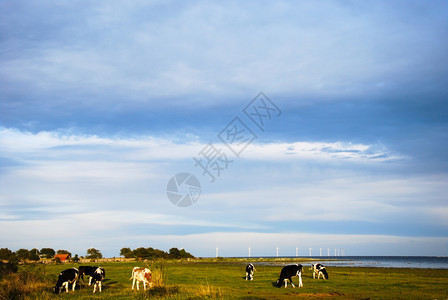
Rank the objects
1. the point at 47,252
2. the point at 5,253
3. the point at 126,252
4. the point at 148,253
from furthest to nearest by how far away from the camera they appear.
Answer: the point at 126,252 < the point at 47,252 < the point at 148,253 < the point at 5,253

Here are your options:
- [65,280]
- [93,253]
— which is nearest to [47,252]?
[93,253]

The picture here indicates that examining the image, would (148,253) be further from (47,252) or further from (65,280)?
(65,280)

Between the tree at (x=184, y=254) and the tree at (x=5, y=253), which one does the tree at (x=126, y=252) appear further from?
the tree at (x=5, y=253)

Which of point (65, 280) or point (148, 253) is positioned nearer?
point (65, 280)

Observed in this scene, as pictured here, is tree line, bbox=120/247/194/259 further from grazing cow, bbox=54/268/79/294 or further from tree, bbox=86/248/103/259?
grazing cow, bbox=54/268/79/294

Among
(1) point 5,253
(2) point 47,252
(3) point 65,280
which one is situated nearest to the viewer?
(3) point 65,280

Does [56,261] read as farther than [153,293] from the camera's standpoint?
Yes

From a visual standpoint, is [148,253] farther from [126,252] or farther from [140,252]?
[126,252]

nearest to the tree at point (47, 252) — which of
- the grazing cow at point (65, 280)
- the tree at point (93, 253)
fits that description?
the tree at point (93, 253)

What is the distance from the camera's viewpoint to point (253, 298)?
23047 millimetres

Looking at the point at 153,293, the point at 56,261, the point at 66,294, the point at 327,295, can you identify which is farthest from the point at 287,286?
the point at 56,261

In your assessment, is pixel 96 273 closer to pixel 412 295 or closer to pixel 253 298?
pixel 253 298

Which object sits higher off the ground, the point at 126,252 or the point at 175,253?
the point at 126,252

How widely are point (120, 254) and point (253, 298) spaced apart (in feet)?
422
